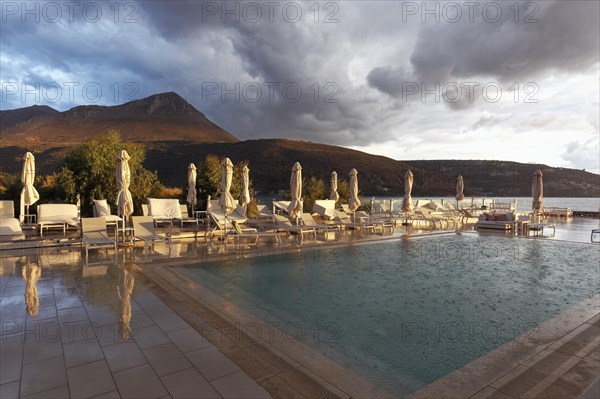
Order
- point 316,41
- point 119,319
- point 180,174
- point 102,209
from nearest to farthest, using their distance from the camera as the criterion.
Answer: point 119,319 → point 102,209 → point 316,41 → point 180,174

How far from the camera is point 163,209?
11672mm

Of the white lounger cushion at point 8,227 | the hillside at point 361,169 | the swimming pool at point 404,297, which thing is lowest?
the swimming pool at point 404,297

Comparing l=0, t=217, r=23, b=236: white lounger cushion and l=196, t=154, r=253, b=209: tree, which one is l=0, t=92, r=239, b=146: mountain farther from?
l=0, t=217, r=23, b=236: white lounger cushion

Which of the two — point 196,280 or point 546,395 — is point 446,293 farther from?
point 196,280

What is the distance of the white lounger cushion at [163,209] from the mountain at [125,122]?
46.2 meters

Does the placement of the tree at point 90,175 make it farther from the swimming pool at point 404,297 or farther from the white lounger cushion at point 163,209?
the swimming pool at point 404,297

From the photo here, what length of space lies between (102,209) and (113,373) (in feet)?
31.2

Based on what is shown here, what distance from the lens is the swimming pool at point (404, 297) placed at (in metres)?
3.26

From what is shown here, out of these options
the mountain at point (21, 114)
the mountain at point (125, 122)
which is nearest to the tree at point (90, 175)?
the mountain at point (125, 122)

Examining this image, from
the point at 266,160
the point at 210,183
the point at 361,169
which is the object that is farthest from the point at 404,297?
the point at 361,169

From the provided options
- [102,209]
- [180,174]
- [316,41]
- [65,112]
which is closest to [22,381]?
[102,209]

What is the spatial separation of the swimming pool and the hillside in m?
30.3

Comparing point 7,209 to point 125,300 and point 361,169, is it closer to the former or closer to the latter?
point 125,300

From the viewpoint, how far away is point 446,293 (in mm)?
5371
